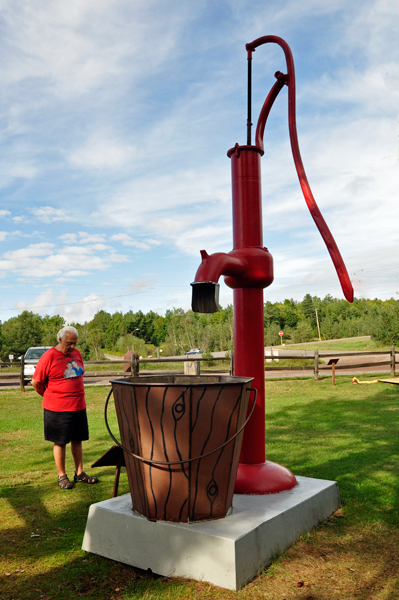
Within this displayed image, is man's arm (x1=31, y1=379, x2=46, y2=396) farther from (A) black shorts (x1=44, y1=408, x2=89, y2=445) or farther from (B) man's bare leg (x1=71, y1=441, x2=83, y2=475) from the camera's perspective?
(B) man's bare leg (x1=71, y1=441, x2=83, y2=475)

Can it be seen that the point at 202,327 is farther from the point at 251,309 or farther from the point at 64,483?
the point at 251,309

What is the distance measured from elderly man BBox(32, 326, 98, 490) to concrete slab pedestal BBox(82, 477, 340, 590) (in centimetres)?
145

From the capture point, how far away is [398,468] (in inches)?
186

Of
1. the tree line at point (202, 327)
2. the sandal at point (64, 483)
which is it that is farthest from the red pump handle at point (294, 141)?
the tree line at point (202, 327)

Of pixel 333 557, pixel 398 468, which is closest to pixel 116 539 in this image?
pixel 333 557

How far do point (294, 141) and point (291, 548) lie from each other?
110 inches

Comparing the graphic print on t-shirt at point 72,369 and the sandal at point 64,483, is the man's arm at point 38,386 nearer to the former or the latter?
the graphic print on t-shirt at point 72,369

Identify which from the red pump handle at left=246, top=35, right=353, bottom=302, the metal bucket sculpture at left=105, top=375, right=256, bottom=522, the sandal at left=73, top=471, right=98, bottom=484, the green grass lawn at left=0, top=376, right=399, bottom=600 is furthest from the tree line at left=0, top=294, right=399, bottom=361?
the metal bucket sculpture at left=105, top=375, right=256, bottom=522

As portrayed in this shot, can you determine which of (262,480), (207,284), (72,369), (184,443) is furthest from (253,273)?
(72,369)

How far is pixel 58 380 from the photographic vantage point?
4.52 metres

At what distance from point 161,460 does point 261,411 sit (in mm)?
1125

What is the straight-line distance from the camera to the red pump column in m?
3.49

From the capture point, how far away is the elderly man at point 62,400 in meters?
4.48

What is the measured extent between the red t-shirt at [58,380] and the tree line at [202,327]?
34.5 m
